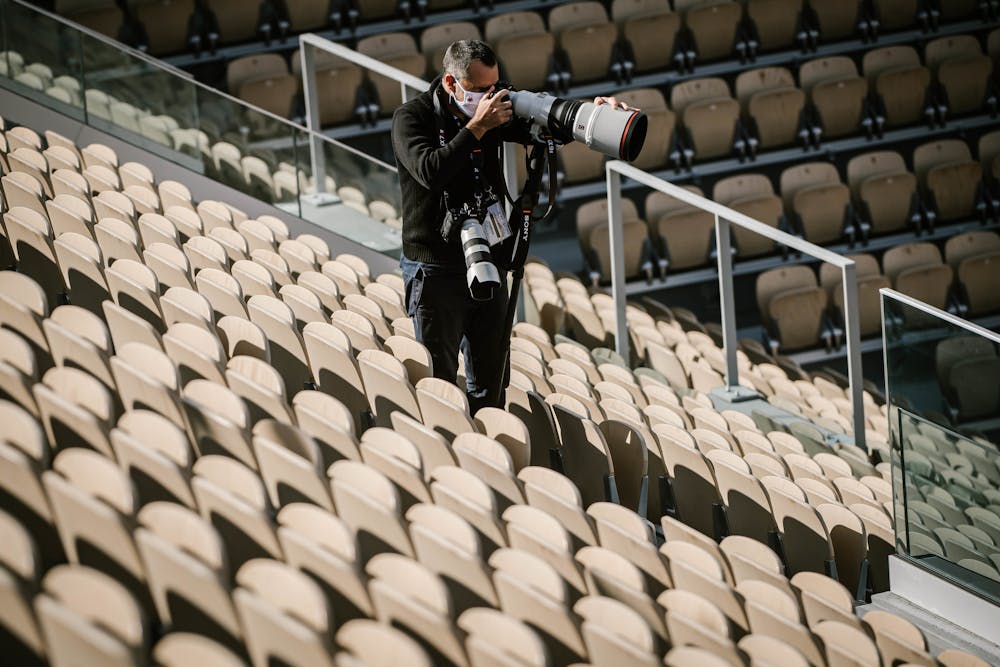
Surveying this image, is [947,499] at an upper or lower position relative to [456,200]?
lower

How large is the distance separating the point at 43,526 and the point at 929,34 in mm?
4355

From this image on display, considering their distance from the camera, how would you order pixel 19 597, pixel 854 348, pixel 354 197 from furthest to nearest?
pixel 354 197, pixel 854 348, pixel 19 597

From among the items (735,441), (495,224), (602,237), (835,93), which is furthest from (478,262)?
(835,93)

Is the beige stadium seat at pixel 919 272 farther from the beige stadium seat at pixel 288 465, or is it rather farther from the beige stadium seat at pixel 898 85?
the beige stadium seat at pixel 288 465

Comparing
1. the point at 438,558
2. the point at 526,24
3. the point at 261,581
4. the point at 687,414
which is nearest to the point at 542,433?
the point at 687,414

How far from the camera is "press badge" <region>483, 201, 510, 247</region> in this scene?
1.81 m

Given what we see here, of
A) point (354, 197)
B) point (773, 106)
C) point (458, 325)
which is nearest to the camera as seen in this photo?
point (458, 325)

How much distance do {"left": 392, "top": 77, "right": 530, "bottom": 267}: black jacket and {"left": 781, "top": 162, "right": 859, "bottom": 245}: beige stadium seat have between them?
239 cm

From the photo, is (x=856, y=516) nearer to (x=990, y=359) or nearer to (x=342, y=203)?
(x=990, y=359)

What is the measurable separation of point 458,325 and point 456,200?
21 cm

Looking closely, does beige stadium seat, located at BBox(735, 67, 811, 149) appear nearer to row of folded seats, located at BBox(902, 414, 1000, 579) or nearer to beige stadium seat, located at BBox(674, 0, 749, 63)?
beige stadium seat, located at BBox(674, 0, 749, 63)

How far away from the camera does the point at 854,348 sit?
2.51 metres

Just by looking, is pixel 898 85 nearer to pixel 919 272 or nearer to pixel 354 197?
pixel 919 272

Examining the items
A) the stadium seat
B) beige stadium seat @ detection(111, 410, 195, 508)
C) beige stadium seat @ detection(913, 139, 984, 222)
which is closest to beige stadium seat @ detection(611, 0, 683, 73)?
the stadium seat
